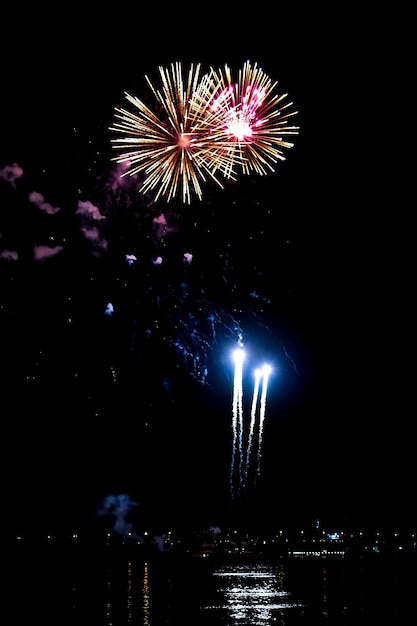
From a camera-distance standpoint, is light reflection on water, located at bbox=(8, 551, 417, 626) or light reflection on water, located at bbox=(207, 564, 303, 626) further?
light reflection on water, located at bbox=(207, 564, 303, 626)

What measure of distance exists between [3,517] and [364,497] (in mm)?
65832

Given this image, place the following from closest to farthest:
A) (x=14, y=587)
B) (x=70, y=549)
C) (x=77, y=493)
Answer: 1. (x=14, y=587)
2. (x=77, y=493)
3. (x=70, y=549)

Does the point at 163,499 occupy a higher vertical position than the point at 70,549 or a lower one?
higher

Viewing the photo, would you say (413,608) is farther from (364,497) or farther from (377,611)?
(364,497)

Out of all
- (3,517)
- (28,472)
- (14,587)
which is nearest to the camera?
(14,587)

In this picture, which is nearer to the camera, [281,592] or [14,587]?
[281,592]

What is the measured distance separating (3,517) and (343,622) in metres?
109

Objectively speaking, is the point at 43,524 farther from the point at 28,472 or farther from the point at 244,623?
the point at 244,623

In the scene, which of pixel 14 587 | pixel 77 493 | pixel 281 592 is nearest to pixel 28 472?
pixel 77 493

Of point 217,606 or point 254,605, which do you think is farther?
point 254,605

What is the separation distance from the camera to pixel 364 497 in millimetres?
104750

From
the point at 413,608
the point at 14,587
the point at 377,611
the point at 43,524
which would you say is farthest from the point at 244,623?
the point at 43,524

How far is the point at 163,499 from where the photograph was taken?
126188 millimetres

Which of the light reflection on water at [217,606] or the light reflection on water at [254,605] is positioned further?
the light reflection on water at [254,605]
